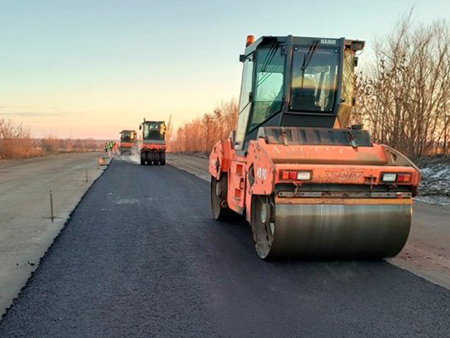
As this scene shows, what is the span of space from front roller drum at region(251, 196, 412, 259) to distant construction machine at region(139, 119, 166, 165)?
26.3 metres

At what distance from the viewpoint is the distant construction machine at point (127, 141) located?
50.3 m

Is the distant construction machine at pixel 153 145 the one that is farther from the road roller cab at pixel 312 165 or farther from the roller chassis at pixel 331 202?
the roller chassis at pixel 331 202

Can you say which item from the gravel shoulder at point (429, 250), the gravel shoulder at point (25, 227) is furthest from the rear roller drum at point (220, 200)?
the gravel shoulder at point (429, 250)

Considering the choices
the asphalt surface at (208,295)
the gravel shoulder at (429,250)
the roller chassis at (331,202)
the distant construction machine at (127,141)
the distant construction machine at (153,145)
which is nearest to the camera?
the asphalt surface at (208,295)

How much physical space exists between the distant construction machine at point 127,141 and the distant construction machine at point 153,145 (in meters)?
19.2

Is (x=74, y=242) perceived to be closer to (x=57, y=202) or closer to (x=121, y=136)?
(x=57, y=202)

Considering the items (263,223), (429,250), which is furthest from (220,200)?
(429,250)

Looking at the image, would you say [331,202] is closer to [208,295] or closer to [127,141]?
[208,295]

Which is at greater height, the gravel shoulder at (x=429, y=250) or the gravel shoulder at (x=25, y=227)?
the gravel shoulder at (x=429, y=250)

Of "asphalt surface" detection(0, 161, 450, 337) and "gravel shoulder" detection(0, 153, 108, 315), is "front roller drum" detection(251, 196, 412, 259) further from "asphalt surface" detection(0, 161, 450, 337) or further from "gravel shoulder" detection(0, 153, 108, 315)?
"gravel shoulder" detection(0, 153, 108, 315)

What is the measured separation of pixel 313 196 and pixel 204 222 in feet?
12.4

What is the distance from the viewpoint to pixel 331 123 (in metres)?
6.24

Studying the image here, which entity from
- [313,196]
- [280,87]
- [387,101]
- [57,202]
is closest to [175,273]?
[313,196]

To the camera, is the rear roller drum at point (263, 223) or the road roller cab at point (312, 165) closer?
the road roller cab at point (312, 165)
